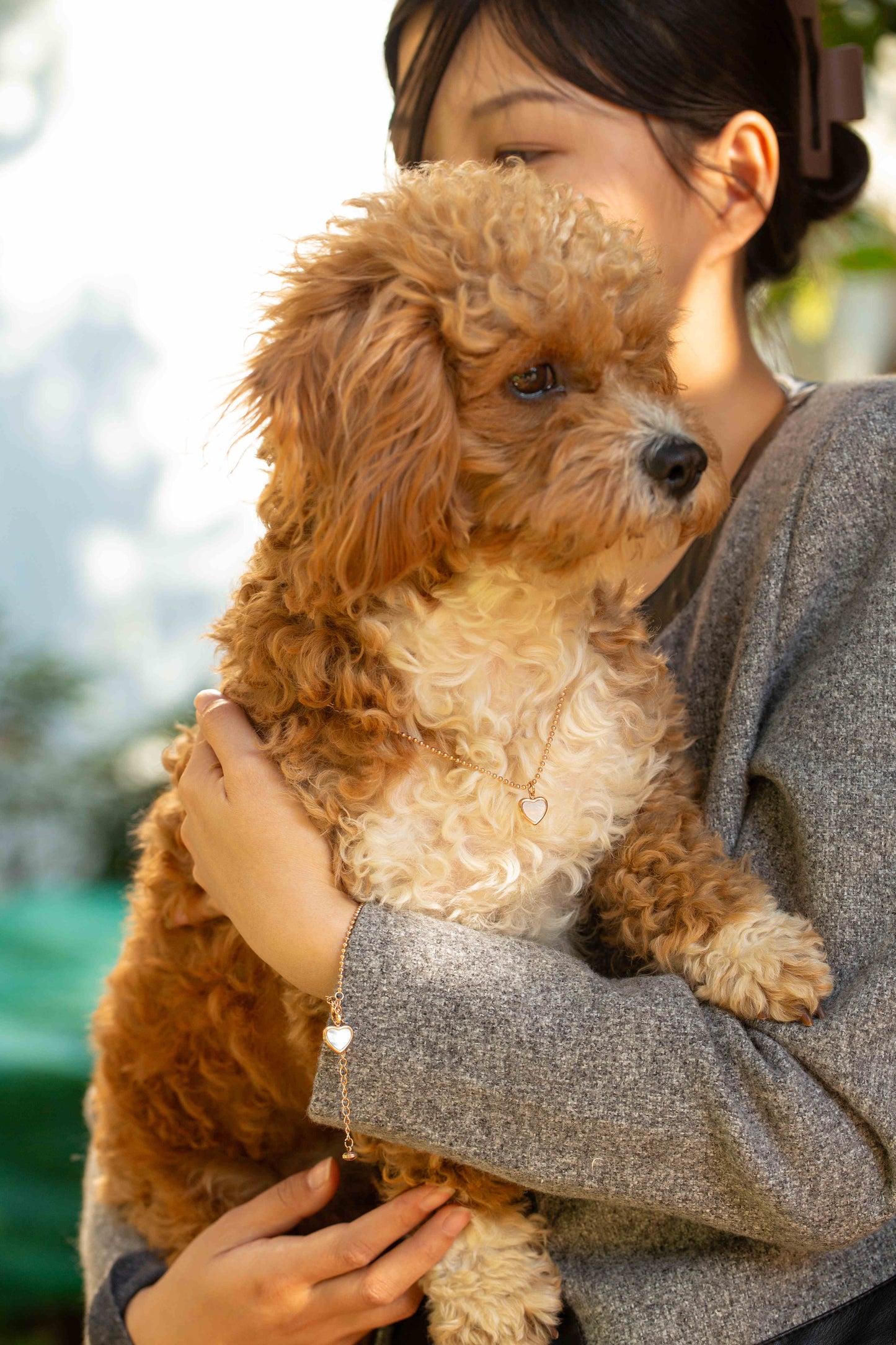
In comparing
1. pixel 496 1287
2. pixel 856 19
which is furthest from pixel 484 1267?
pixel 856 19

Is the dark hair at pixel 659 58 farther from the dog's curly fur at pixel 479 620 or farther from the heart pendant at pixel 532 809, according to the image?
the heart pendant at pixel 532 809

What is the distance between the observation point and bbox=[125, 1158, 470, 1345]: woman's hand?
1.46 meters

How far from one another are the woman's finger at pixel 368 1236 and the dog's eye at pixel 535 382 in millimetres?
1050

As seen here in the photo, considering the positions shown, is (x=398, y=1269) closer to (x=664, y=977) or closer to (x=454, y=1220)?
(x=454, y=1220)

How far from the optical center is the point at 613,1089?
1.26 meters

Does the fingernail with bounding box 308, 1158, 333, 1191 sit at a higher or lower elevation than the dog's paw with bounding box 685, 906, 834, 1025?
lower

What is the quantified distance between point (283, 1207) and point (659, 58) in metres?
1.95

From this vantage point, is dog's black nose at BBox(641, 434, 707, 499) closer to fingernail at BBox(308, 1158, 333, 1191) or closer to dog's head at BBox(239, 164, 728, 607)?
dog's head at BBox(239, 164, 728, 607)

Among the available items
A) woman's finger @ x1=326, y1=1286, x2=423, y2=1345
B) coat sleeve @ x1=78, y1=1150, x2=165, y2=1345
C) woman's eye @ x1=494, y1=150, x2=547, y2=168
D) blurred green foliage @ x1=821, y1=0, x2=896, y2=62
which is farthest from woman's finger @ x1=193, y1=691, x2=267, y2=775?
blurred green foliage @ x1=821, y1=0, x2=896, y2=62

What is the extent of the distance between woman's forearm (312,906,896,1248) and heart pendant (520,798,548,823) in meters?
0.20

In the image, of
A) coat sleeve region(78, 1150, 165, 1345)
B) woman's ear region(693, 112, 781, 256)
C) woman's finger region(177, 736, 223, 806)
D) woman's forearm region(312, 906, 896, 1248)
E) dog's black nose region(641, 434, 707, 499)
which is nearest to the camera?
woman's forearm region(312, 906, 896, 1248)

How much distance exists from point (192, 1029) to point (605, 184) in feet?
5.11

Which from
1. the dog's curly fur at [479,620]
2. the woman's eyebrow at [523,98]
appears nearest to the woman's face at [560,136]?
the woman's eyebrow at [523,98]

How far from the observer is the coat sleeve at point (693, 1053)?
1.22 metres
